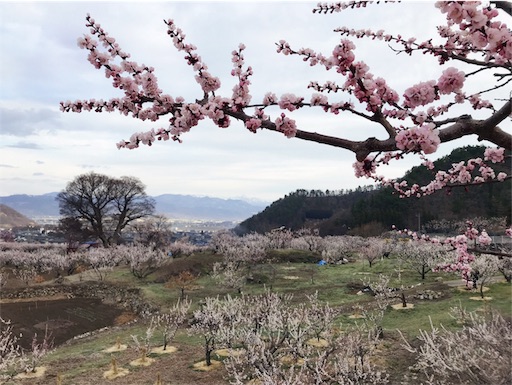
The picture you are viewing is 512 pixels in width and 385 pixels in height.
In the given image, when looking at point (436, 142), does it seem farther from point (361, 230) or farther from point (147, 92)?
point (361, 230)

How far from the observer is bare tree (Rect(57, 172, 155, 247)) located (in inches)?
2159

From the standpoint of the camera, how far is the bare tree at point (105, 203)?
54.8 meters

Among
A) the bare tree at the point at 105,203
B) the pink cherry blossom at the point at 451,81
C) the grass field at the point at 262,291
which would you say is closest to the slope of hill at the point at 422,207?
the grass field at the point at 262,291

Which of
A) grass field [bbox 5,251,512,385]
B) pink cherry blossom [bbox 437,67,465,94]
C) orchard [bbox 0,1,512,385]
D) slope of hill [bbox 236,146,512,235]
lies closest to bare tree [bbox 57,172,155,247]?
orchard [bbox 0,1,512,385]

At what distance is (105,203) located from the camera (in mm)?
55906

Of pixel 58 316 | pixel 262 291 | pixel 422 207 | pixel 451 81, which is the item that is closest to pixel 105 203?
pixel 58 316

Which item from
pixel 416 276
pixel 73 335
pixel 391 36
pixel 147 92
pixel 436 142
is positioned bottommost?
pixel 73 335

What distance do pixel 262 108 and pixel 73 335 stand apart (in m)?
19.7

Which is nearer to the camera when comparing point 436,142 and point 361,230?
point 436,142

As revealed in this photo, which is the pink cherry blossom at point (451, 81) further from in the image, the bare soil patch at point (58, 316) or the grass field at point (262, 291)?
the bare soil patch at point (58, 316)

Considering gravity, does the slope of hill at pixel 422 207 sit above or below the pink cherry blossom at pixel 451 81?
above

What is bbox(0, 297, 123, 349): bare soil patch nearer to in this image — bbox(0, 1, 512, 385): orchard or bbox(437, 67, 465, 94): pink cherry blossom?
bbox(0, 1, 512, 385): orchard

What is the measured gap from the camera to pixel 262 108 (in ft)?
11.4

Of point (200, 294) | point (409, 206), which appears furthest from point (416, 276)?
point (409, 206)
